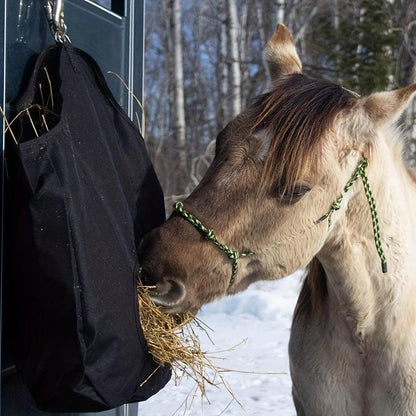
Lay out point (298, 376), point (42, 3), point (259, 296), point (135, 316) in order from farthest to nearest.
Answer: point (259, 296) → point (298, 376) → point (42, 3) → point (135, 316)

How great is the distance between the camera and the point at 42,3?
6.41 ft

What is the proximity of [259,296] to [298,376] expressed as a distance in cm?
451

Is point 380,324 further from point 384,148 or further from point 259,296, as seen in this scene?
point 259,296

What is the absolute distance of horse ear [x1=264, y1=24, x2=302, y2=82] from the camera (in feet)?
7.89

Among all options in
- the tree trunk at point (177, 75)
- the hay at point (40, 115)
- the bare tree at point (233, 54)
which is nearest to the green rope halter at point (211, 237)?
the hay at point (40, 115)

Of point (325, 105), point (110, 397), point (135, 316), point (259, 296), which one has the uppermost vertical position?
point (325, 105)

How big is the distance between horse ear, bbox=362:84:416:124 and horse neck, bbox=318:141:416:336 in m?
0.11

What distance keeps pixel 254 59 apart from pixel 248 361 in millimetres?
12117

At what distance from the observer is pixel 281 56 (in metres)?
2.43

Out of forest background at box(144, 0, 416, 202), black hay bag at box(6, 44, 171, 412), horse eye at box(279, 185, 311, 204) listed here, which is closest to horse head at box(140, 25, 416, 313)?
horse eye at box(279, 185, 311, 204)

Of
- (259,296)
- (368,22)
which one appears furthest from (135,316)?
(368,22)

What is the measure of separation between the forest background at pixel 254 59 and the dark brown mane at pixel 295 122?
2.82 metres

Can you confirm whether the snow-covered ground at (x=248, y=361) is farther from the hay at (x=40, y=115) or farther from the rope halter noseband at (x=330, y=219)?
the hay at (x=40, y=115)

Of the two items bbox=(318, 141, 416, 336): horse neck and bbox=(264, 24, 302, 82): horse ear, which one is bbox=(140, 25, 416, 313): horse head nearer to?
bbox=(318, 141, 416, 336): horse neck
